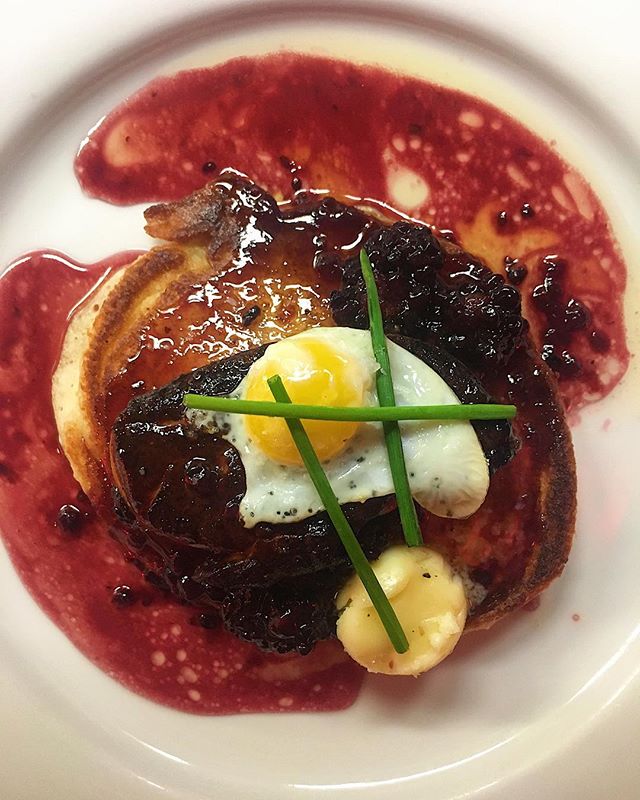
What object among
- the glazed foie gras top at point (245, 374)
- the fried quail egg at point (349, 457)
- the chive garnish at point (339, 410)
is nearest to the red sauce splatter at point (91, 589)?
the glazed foie gras top at point (245, 374)

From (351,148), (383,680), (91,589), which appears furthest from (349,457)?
(351,148)

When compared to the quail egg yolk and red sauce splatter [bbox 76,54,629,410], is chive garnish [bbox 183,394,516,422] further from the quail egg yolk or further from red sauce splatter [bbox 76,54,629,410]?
red sauce splatter [bbox 76,54,629,410]

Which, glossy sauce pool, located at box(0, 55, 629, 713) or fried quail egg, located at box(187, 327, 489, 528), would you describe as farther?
glossy sauce pool, located at box(0, 55, 629, 713)

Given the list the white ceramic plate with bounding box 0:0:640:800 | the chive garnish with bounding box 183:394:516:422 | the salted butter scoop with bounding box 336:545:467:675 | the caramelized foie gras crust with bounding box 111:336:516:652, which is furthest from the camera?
the white ceramic plate with bounding box 0:0:640:800

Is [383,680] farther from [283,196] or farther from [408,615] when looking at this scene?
[283,196]

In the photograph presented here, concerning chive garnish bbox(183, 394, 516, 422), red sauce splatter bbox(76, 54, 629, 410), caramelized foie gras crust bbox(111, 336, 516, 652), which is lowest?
caramelized foie gras crust bbox(111, 336, 516, 652)

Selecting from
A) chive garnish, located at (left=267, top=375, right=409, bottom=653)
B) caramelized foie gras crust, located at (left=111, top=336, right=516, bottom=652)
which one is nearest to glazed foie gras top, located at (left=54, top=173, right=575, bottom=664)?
caramelized foie gras crust, located at (left=111, top=336, right=516, bottom=652)
